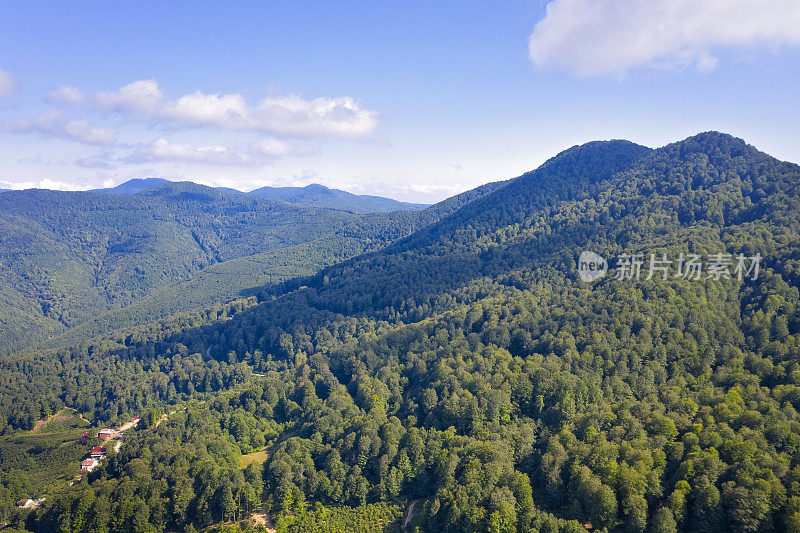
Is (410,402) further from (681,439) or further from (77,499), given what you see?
(77,499)

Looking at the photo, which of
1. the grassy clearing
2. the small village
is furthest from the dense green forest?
the grassy clearing

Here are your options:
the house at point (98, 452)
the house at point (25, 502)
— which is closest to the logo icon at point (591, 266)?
the house at point (98, 452)

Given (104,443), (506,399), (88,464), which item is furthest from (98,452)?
(506,399)

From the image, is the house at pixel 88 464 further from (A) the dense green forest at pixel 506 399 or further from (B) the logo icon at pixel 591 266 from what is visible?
(B) the logo icon at pixel 591 266

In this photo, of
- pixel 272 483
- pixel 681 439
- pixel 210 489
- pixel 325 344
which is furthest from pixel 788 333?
pixel 325 344

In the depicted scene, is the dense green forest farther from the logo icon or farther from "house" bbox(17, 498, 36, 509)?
"house" bbox(17, 498, 36, 509)

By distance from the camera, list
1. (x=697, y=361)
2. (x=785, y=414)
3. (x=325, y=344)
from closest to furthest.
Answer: (x=785, y=414) < (x=697, y=361) < (x=325, y=344)
